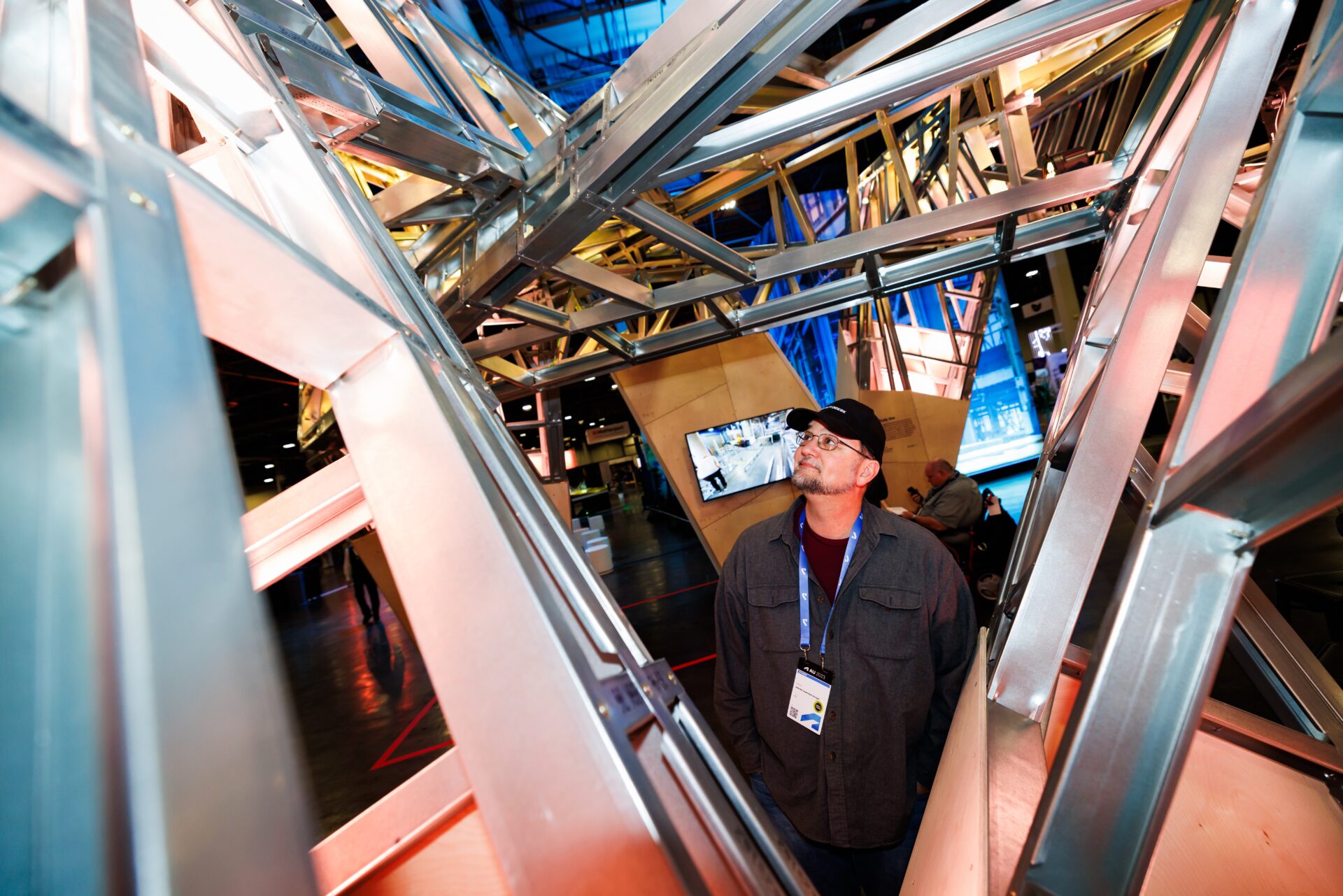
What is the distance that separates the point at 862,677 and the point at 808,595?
0.32 metres

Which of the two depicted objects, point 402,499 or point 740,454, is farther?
point 740,454

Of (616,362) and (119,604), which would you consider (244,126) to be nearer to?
(119,604)

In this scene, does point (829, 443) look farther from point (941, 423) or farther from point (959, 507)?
point (941, 423)

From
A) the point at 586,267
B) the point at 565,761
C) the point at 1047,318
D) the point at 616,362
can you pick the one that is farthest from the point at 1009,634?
the point at 1047,318

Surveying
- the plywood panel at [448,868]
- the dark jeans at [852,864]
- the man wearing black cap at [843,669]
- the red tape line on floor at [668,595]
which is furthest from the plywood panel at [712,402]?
the plywood panel at [448,868]

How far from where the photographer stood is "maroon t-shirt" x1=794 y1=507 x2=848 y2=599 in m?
2.28

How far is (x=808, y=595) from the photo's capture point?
221cm

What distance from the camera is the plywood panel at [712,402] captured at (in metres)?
8.09

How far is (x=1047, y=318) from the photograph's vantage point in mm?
17219

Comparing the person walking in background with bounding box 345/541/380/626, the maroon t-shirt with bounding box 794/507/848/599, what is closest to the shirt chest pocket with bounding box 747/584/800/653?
the maroon t-shirt with bounding box 794/507/848/599

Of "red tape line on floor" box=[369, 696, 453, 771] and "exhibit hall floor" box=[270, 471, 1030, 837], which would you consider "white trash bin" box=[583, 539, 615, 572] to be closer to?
"exhibit hall floor" box=[270, 471, 1030, 837]

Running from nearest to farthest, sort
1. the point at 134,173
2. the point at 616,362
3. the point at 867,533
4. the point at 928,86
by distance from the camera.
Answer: the point at 134,173 < the point at 867,533 < the point at 928,86 < the point at 616,362

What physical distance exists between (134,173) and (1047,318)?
2027cm

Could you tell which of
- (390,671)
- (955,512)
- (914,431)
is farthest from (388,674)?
(914,431)
